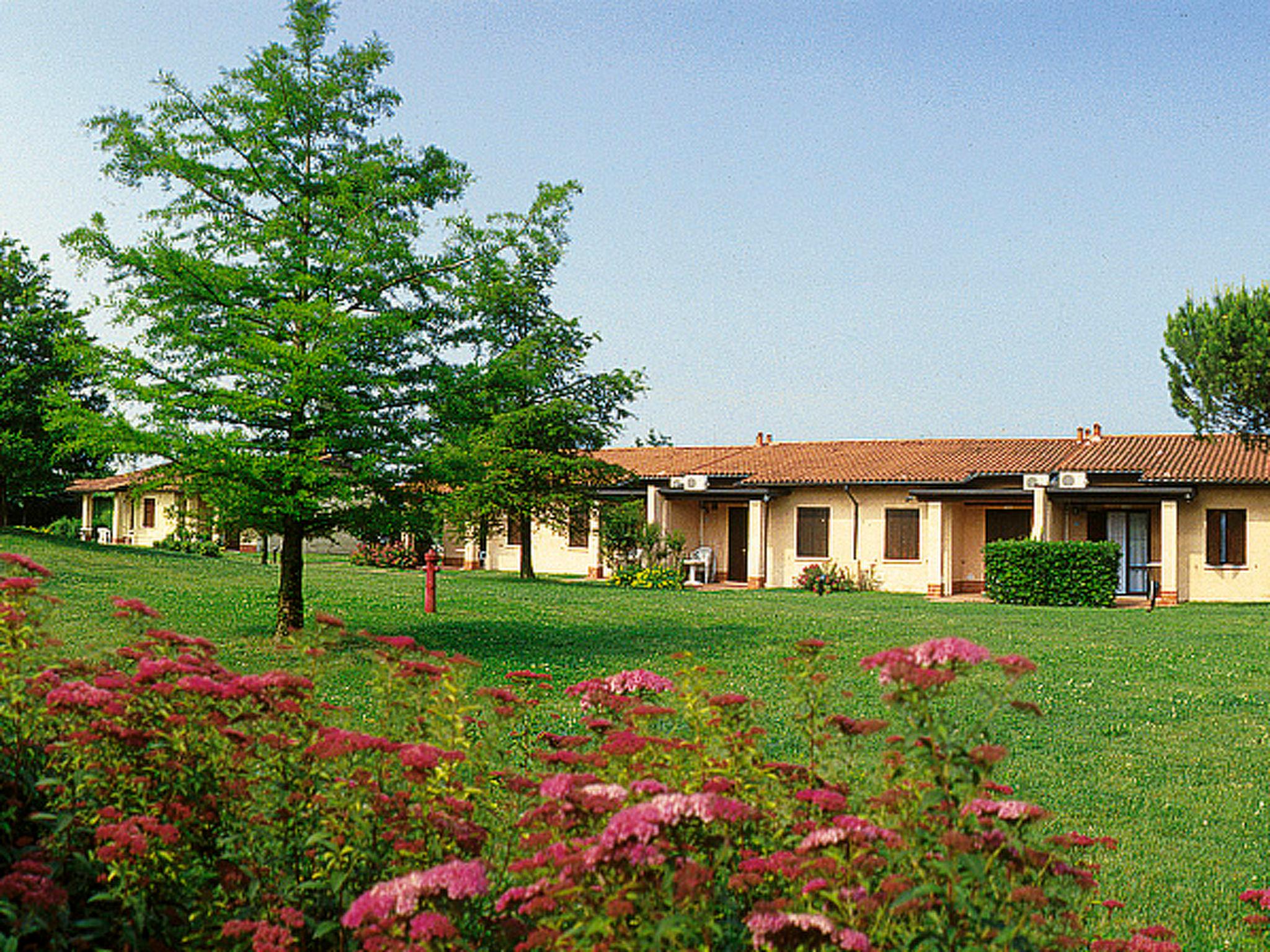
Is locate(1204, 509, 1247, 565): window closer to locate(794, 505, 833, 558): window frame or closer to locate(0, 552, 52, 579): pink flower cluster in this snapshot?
locate(794, 505, 833, 558): window frame

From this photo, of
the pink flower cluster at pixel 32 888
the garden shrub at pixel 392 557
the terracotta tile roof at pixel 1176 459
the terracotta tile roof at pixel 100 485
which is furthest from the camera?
the terracotta tile roof at pixel 100 485

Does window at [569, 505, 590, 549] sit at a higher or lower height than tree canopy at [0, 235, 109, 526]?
lower

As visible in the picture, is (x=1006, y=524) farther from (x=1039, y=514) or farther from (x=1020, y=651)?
(x=1020, y=651)

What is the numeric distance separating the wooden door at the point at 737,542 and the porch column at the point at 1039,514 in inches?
338

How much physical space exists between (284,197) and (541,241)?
9.61ft

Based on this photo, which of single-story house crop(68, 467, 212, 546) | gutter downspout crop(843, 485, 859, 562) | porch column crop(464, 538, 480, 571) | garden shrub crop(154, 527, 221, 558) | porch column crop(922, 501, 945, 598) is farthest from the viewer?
single-story house crop(68, 467, 212, 546)

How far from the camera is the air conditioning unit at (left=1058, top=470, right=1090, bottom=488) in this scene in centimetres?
2498

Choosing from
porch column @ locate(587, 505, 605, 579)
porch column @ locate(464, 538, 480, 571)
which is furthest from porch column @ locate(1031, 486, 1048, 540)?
porch column @ locate(464, 538, 480, 571)

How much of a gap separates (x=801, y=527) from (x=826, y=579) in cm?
265

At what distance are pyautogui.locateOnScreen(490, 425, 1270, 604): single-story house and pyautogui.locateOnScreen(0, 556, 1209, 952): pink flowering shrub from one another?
2359cm

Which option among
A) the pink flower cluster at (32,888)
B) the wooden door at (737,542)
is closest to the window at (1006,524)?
the wooden door at (737,542)

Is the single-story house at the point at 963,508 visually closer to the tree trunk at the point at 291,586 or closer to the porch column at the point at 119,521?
the tree trunk at the point at 291,586

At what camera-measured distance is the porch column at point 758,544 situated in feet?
96.2

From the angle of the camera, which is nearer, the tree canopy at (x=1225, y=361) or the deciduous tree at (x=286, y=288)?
the deciduous tree at (x=286, y=288)
